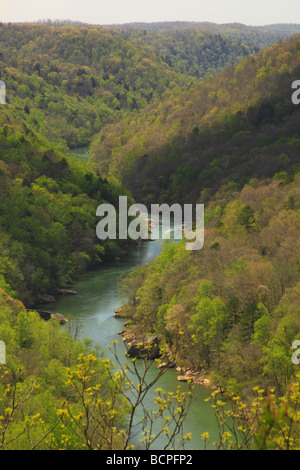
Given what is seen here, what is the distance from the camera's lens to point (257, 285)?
53.3 m

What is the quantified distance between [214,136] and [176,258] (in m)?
69.5

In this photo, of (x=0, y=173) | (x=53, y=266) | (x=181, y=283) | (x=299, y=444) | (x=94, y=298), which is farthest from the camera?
(x=0, y=173)

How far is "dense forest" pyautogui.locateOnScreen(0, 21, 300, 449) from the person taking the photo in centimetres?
3117

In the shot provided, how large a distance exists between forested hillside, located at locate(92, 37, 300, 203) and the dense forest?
34 cm

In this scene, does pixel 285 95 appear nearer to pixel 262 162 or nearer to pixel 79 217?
pixel 262 162

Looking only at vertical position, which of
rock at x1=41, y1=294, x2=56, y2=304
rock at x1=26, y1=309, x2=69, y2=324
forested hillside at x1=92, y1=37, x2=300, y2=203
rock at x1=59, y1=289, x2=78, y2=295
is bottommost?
rock at x1=26, y1=309, x2=69, y2=324

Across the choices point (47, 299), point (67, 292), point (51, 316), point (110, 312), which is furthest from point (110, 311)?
point (67, 292)

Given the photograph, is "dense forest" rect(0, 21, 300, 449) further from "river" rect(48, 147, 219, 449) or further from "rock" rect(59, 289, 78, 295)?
"river" rect(48, 147, 219, 449)

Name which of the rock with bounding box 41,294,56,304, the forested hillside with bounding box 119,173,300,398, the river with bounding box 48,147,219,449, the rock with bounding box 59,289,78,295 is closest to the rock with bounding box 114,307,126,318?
the river with bounding box 48,147,219,449

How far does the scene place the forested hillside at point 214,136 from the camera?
378 feet

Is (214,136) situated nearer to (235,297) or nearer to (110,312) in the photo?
(110,312)

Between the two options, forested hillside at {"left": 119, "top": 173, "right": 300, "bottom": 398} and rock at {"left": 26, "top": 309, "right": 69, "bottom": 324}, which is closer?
forested hillside at {"left": 119, "top": 173, "right": 300, "bottom": 398}

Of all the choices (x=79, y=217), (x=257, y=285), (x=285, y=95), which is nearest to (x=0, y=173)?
(x=79, y=217)

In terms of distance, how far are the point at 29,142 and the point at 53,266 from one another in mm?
34768
